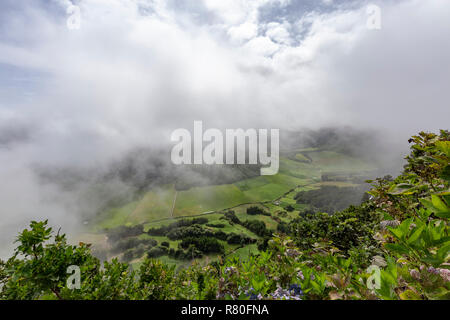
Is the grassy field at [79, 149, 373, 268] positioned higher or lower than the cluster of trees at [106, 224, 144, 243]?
higher

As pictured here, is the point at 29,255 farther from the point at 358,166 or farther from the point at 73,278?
the point at 358,166

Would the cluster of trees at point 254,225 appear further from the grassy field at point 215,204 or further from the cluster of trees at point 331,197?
the cluster of trees at point 331,197

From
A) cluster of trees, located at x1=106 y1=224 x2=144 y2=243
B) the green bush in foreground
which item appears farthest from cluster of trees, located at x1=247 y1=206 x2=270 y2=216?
the green bush in foreground

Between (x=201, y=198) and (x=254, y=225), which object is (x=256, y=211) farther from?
(x=201, y=198)

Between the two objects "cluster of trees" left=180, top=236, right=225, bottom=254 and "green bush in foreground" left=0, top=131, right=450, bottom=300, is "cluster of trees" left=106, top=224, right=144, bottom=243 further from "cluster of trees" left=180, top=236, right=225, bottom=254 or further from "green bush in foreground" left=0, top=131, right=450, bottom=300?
"green bush in foreground" left=0, top=131, right=450, bottom=300

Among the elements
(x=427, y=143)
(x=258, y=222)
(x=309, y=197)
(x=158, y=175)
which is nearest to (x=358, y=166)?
(x=309, y=197)

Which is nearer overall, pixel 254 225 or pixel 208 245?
pixel 208 245

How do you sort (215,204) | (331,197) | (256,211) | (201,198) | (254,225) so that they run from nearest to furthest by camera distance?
(254,225) < (256,211) < (331,197) < (215,204) < (201,198)

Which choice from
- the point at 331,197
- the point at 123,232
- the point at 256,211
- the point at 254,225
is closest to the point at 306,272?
the point at 254,225

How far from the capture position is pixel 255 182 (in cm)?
15588
